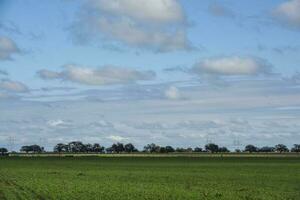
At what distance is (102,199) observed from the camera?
3506 centimetres

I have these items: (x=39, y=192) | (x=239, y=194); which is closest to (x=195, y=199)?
(x=239, y=194)

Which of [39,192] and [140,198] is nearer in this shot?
[140,198]

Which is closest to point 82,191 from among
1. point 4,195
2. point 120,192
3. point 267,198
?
point 120,192

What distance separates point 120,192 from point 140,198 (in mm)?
5007

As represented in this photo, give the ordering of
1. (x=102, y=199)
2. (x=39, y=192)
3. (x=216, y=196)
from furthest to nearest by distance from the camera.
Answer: (x=39, y=192) → (x=216, y=196) → (x=102, y=199)

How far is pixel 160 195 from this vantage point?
125 feet

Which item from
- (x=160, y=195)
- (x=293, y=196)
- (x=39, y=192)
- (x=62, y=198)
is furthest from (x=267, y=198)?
(x=39, y=192)

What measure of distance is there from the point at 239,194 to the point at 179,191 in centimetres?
436

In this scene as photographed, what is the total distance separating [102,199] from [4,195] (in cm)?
762

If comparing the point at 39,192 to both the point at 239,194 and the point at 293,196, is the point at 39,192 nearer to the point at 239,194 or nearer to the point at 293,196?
the point at 239,194

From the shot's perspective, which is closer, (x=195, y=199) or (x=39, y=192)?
(x=195, y=199)

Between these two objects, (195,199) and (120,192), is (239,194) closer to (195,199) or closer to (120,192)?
(195,199)

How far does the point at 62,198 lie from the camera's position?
117 ft

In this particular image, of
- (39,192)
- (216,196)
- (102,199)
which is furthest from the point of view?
(39,192)
